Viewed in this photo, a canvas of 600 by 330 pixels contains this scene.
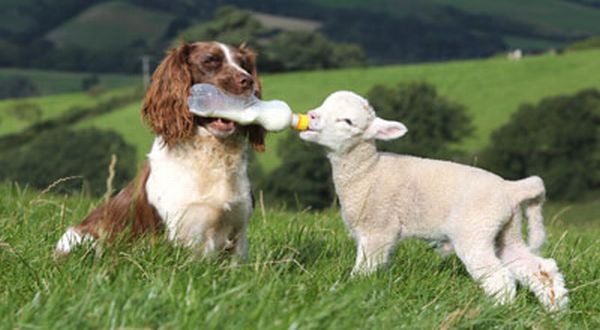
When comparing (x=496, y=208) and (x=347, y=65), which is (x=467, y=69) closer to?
(x=347, y=65)

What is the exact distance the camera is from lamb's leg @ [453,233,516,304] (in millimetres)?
5555

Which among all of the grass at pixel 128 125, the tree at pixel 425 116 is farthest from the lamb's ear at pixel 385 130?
the grass at pixel 128 125

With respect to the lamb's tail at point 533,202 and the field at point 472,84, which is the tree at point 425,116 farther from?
the lamb's tail at point 533,202

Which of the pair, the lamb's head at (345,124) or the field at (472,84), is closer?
the lamb's head at (345,124)

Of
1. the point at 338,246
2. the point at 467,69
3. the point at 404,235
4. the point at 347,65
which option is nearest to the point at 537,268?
the point at 404,235

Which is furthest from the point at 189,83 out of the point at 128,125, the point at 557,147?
the point at 128,125

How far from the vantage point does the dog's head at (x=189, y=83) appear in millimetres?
6285

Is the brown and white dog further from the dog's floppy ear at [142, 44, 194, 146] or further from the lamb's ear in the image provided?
the lamb's ear

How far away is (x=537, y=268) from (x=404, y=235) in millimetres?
824

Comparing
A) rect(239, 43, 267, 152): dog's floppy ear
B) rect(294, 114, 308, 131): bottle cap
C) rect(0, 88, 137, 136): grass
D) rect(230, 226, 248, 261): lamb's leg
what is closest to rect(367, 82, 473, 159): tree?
rect(0, 88, 137, 136): grass

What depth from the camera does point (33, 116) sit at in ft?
348

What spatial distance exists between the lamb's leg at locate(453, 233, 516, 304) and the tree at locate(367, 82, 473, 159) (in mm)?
61137

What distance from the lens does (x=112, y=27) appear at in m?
187

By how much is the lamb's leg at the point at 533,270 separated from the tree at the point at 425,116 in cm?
6085
